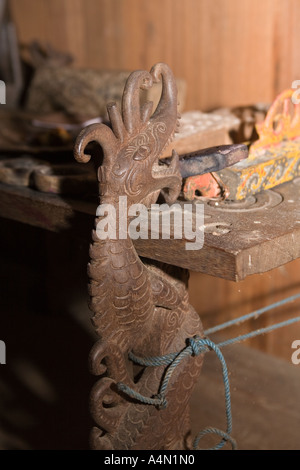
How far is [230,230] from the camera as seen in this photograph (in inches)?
37.8

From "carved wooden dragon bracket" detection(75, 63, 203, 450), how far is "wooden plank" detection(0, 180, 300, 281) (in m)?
0.07

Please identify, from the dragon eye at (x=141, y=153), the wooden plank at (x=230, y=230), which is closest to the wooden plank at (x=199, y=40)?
the wooden plank at (x=230, y=230)

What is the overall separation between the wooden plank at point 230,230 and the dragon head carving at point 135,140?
4.1 inches

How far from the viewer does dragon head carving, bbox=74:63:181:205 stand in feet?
2.90

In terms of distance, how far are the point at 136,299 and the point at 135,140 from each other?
253mm

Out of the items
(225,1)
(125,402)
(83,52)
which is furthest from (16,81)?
(125,402)

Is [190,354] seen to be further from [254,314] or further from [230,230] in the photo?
[230,230]

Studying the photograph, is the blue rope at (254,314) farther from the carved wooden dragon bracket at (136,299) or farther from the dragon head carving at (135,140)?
the dragon head carving at (135,140)

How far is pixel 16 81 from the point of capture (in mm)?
2619

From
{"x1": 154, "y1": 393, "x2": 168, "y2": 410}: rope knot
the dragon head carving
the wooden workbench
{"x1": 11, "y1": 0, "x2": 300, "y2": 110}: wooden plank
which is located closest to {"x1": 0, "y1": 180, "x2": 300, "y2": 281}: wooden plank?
the wooden workbench

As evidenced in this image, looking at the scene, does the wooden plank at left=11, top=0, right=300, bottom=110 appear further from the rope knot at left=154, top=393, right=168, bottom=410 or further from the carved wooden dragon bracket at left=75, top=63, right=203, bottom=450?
the rope knot at left=154, top=393, right=168, bottom=410

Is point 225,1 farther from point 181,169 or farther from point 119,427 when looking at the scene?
point 119,427

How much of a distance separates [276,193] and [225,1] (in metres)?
1.01
